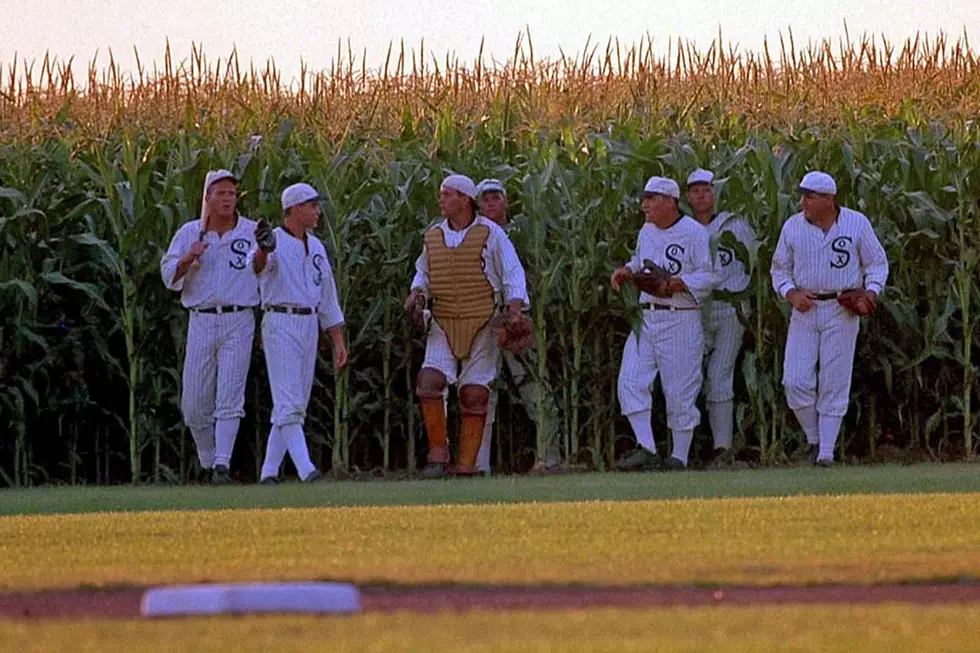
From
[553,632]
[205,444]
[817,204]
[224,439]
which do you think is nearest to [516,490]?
[224,439]

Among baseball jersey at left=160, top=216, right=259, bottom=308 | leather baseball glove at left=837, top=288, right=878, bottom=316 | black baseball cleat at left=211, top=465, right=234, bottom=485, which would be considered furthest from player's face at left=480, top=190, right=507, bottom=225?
black baseball cleat at left=211, top=465, right=234, bottom=485

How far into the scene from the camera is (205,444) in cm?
1650

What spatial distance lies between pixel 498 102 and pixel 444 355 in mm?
4348

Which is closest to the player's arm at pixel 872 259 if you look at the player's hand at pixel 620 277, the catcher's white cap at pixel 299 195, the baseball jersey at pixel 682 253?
the baseball jersey at pixel 682 253

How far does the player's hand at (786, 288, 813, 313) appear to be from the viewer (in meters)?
16.2

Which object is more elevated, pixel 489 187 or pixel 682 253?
pixel 489 187

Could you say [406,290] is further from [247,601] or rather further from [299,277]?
[247,601]

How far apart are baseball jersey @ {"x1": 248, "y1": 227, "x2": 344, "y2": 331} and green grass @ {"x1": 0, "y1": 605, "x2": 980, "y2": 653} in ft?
30.6

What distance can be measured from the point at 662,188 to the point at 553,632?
35.5 feet

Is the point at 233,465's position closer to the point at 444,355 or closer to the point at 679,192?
the point at 444,355

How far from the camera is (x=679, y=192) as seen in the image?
16906 millimetres

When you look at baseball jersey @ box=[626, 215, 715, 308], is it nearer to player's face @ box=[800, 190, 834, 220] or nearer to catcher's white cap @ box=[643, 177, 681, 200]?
catcher's white cap @ box=[643, 177, 681, 200]

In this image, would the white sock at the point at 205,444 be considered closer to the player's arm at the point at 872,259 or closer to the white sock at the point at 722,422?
the white sock at the point at 722,422

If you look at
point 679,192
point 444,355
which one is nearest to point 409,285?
point 444,355
